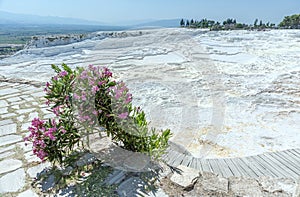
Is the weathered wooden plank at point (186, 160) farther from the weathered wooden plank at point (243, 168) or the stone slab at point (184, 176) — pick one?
the weathered wooden plank at point (243, 168)

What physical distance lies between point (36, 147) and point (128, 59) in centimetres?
547

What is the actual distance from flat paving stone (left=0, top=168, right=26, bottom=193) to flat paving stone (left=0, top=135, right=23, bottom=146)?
0.57m

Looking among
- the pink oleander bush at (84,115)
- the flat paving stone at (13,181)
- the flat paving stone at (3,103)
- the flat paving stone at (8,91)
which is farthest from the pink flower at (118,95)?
the flat paving stone at (8,91)

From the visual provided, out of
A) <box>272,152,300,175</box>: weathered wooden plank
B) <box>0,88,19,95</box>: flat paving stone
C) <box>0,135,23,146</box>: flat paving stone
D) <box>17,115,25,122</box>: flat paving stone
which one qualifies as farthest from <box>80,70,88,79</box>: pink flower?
<box>0,88,19,95</box>: flat paving stone

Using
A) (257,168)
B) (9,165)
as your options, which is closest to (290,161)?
(257,168)

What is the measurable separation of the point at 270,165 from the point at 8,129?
2656mm

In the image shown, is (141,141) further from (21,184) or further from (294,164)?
(294,164)

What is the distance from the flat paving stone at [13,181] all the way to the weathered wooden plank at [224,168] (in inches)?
60.2

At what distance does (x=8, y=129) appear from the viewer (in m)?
2.54

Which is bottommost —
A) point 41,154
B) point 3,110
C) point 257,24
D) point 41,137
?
point 3,110

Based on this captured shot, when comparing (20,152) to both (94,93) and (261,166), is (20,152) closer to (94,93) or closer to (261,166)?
(94,93)

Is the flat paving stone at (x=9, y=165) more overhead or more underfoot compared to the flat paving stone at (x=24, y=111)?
more underfoot

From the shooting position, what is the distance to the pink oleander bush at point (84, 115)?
174 cm

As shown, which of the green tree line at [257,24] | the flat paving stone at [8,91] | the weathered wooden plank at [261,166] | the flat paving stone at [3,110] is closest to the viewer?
the weathered wooden plank at [261,166]
